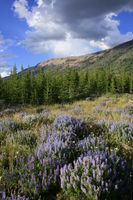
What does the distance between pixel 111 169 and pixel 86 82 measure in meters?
43.9

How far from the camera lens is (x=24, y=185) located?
88.3 inches

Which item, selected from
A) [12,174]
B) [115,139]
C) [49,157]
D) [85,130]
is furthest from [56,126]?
[12,174]

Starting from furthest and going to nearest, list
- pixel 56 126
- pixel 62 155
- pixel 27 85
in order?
pixel 27 85 < pixel 56 126 < pixel 62 155

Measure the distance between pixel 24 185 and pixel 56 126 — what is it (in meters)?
2.37

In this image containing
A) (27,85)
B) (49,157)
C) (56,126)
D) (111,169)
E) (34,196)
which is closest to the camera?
(34,196)

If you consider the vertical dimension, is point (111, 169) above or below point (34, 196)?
above

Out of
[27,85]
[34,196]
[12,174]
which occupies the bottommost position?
[34,196]

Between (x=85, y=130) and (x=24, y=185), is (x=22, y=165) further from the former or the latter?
(x=85, y=130)

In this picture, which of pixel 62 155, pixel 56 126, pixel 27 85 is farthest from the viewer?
pixel 27 85

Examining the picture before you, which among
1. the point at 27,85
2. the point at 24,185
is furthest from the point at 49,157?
the point at 27,85

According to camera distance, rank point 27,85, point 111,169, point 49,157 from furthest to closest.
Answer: point 27,85 < point 49,157 < point 111,169

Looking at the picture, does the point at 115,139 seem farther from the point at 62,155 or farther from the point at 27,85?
the point at 27,85

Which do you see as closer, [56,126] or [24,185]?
[24,185]

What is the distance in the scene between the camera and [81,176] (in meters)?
2.19
